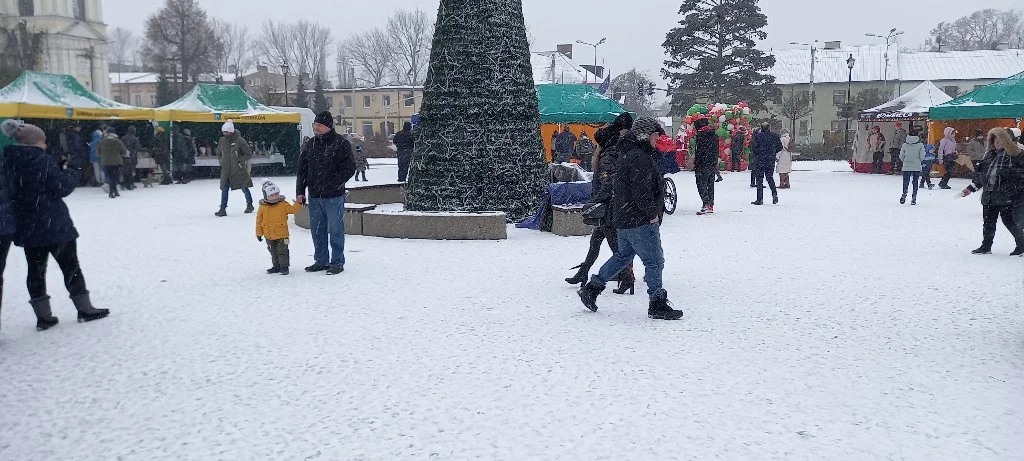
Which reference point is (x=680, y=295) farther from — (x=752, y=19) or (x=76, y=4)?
(x=76, y=4)

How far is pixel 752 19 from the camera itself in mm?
42812

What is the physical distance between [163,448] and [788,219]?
34.7 feet

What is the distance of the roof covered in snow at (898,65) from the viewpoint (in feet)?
214

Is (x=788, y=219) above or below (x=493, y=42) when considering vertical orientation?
below

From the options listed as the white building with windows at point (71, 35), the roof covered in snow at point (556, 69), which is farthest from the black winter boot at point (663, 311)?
the white building with windows at point (71, 35)

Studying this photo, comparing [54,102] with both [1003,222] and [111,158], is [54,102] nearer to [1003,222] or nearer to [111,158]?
[111,158]

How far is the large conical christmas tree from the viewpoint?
34.8 feet

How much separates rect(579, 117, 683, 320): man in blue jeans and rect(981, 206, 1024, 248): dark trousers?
15.8ft

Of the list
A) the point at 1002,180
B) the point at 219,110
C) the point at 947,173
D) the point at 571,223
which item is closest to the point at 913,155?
the point at 947,173

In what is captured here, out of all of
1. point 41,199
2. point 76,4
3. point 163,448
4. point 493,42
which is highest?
point 76,4

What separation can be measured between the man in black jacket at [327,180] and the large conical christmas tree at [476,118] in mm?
3240

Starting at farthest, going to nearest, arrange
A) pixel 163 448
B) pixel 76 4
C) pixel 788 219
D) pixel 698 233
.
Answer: pixel 76 4 → pixel 788 219 → pixel 698 233 → pixel 163 448

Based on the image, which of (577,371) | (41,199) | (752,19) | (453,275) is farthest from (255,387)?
(752,19)

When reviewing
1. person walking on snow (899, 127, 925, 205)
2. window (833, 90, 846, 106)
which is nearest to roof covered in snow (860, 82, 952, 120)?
person walking on snow (899, 127, 925, 205)
